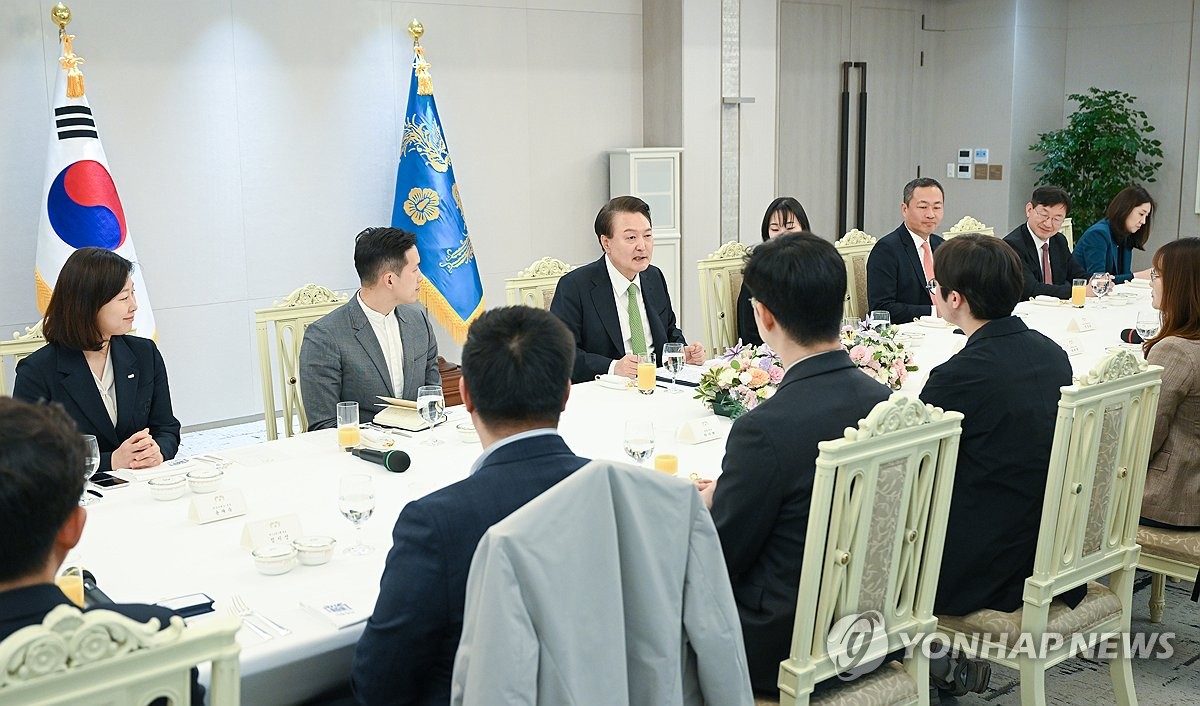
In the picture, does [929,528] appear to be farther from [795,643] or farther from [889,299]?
[889,299]

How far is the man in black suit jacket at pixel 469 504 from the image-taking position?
1902 mm

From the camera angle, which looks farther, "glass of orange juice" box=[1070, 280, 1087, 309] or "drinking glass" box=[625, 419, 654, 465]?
"glass of orange juice" box=[1070, 280, 1087, 309]

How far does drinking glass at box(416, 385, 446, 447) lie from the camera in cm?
333

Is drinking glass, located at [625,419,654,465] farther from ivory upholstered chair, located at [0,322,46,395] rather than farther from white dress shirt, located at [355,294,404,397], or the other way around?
ivory upholstered chair, located at [0,322,46,395]

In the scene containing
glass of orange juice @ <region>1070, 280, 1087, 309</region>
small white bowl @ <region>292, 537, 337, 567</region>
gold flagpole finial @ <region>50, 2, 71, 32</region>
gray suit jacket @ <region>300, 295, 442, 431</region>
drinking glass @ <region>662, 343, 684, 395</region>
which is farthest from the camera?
glass of orange juice @ <region>1070, 280, 1087, 309</region>

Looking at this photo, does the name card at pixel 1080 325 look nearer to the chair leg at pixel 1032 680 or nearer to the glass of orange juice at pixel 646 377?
the glass of orange juice at pixel 646 377

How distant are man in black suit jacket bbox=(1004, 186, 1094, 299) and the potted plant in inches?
115

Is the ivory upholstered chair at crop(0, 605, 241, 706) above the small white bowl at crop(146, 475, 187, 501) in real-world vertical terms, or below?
above

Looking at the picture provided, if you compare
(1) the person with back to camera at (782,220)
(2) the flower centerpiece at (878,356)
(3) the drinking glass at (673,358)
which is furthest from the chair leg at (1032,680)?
A: (1) the person with back to camera at (782,220)

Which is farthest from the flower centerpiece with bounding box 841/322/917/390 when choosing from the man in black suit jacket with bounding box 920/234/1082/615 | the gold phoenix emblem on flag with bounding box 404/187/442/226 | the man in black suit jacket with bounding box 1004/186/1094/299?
the gold phoenix emblem on flag with bounding box 404/187/442/226

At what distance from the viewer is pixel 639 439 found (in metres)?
2.91

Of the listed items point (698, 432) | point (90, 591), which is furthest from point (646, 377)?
point (90, 591)

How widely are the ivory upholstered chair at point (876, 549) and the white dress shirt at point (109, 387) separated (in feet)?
7.40

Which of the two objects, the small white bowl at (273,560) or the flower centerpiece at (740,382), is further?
the flower centerpiece at (740,382)
